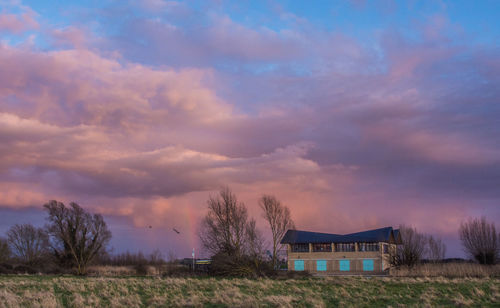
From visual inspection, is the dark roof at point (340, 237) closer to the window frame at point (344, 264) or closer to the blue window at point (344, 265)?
the window frame at point (344, 264)

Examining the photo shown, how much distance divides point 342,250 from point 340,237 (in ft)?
7.06

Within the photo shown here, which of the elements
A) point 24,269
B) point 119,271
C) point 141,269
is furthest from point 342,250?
point 24,269

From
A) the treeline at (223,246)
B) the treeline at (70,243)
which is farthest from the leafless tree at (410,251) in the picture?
the treeline at (70,243)

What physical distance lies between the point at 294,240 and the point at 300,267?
14.1 ft

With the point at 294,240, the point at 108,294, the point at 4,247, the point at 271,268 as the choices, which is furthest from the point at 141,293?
the point at 4,247

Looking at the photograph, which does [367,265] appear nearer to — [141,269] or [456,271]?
[456,271]

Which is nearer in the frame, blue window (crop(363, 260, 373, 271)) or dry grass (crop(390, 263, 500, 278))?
dry grass (crop(390, 263, 500, 278))

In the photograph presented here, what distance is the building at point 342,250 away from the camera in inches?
2758

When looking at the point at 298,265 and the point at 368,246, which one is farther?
A: the point at 298,265

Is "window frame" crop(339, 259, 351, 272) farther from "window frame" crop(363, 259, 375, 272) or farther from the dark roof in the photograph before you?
the dark roof

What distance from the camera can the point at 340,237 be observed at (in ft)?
242

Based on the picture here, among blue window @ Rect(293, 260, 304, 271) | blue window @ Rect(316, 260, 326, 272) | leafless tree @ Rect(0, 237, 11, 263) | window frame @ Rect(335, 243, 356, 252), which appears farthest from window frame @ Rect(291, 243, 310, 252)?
leafless tree @ Rect(0, 237, 11, 263)

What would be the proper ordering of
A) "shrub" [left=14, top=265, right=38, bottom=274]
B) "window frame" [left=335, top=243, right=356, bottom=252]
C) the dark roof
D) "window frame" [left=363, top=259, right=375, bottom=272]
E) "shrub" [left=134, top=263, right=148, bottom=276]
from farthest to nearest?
"window frame" [left=335, top=243, right=356, bottom=252] → the dark roof → "shrub" [left=14, top=265, right=38, bottom=274] → "window frame" [left=363, top=259, right=375, bottom=272] → "shrub" [left=134, top=263, right=148, bottom=276]

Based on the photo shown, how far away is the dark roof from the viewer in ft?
231
